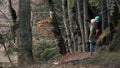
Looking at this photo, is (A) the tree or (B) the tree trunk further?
(B) the tree trunk

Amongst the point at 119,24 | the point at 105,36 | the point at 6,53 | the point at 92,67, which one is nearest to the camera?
the point at 92,67

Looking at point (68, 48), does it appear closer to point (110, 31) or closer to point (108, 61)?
point (110, 31)

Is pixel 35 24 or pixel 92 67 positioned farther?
pixel 35 24

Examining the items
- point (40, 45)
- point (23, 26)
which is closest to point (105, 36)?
point (23, 26)

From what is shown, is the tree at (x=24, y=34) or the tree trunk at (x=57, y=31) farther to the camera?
→ the tree trunk at (x=57, y=31)

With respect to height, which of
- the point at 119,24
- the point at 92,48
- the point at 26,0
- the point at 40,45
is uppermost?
the point at 26,0

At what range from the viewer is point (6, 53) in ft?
44.3

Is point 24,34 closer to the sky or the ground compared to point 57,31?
closer to the sky

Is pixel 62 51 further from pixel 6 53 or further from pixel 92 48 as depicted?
pixel 6 53

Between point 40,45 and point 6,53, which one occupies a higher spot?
point 6,53

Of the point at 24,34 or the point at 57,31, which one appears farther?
the point at 57,31

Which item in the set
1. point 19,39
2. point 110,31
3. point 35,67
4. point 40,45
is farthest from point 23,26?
point 40,45

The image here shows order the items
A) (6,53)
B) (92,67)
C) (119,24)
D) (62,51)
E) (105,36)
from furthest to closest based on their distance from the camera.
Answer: (62,51)
(105,36)
(119,24)
(6,53)
(92,67)

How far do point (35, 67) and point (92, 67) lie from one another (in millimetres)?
1995
